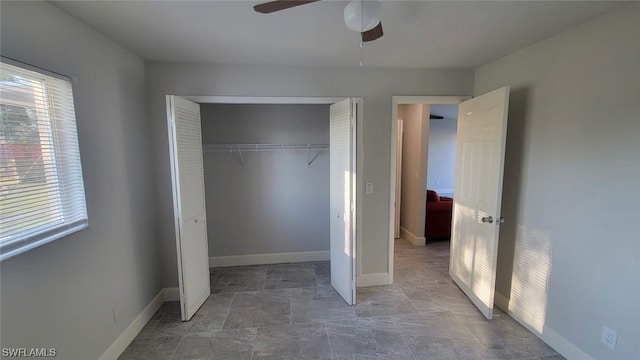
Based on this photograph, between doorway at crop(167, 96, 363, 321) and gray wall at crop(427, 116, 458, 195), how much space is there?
4777 mm

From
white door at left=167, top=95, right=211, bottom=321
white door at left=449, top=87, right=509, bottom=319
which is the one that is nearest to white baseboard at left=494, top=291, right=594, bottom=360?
white door at left=449, top=87, right=509, bottom=319

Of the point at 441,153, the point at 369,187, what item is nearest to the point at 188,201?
the point at 369,187

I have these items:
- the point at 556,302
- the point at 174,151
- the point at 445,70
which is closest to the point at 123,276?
the point at 174,151

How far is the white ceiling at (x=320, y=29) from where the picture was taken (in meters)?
1.66

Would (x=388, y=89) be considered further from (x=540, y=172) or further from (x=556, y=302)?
(x=556, y=302)

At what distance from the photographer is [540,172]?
7.45ft

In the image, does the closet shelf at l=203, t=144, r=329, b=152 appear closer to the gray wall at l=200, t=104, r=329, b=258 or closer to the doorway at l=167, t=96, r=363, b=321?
the gray wall at l=200, t=104, r=329, b=258

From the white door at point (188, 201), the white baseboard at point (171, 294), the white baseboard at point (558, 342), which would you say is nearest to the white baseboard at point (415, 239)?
the white baseboard at point (558, 342)

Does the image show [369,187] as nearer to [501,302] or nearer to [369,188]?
[369,188]

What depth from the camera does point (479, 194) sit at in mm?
2672

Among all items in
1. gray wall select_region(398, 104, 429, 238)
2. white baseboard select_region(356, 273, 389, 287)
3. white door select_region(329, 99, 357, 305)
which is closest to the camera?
white door select_region(329, 99, 357, 305)

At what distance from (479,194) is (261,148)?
2616 millimetres

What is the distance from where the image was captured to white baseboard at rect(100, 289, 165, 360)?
2055mm

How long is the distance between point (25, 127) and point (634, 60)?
11.4 feet
